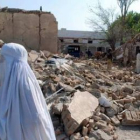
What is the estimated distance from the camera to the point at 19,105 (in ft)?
7.34

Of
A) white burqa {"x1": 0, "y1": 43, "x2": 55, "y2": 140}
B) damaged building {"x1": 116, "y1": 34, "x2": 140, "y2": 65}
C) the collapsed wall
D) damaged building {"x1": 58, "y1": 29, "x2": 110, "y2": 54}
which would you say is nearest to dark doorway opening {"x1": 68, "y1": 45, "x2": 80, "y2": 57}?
damaged building {"x1": 58, "y1": 29, "x2": 110, "y2": 54}

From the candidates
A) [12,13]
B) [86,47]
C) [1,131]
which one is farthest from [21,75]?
[86,47]

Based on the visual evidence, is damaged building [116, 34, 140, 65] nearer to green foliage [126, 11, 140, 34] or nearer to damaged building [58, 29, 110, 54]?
green foliage [126, 11, 140, 34]

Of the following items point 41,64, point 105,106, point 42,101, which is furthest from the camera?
point 41,64

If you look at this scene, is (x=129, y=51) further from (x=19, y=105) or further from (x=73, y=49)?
(x=19, y=105)

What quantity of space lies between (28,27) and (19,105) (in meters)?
9.40

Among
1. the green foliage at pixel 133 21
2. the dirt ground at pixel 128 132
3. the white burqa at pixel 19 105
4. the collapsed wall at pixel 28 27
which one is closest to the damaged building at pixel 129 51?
the collapsed wall at pixel 28 27

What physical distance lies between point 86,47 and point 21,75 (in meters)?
27.4

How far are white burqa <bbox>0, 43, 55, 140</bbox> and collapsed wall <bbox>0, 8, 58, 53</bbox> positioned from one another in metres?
9.14

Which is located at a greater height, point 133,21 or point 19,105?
point 133,21

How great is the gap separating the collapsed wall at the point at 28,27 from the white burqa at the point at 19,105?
9.14m

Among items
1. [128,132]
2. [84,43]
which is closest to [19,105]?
[128,132]

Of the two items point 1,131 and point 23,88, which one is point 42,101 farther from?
point 1,131

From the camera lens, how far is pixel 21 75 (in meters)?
2.30
